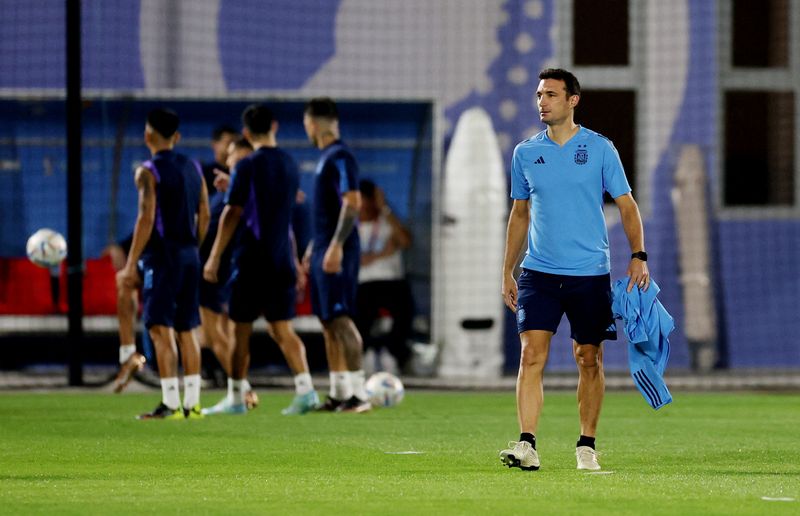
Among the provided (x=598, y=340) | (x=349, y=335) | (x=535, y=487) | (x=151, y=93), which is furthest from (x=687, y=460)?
(x=151, y=93)

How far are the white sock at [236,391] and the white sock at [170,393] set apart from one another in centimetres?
61

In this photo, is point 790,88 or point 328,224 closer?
point 328,224

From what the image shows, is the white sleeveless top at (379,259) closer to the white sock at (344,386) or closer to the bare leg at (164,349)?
the white sock at (344,386)

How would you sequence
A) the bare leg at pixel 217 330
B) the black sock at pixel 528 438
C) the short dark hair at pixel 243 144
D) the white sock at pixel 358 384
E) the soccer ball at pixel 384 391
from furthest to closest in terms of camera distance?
the bare leg at pixel 217 330, the soccer ball at pixel 384 391, the short dark hair at pixel 243 144, the white sock at pixel 358 384, the black sock at pixel 528 438

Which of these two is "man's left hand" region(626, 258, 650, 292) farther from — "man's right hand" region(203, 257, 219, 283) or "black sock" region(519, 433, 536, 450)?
"man's right hand" region(203, 257, 219, 283)

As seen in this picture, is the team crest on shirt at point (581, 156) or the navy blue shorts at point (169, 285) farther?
the navy blue shorts at point (169, 285)

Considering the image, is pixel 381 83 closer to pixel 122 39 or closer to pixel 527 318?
pixel 122 39

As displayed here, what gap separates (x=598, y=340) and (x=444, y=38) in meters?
11.2

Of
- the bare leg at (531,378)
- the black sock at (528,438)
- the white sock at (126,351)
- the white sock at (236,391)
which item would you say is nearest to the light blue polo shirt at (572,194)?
the bare leg at (531,378)

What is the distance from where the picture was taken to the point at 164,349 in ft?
37.3

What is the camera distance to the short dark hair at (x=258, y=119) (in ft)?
38.4

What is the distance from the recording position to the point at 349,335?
11914 millimetres

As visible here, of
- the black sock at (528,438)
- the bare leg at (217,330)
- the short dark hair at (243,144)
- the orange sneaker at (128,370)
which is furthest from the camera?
the bare leg at (217,330)

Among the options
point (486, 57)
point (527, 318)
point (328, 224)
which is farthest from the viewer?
point (486, 57)
